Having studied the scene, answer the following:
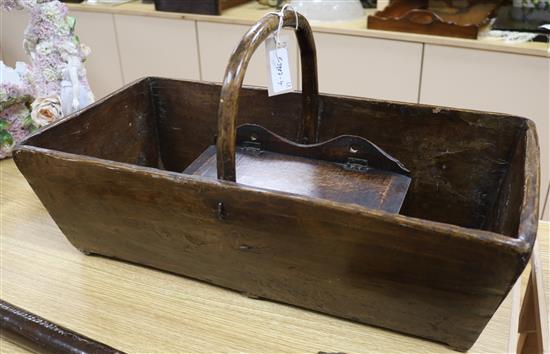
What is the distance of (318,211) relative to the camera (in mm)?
621

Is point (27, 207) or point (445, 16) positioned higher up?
point (445, 16)

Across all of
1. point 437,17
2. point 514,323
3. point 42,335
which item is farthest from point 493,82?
point 42,335

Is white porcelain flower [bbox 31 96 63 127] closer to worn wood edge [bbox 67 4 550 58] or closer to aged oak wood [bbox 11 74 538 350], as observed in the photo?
aged oak wood [bbox 11 74 538 350]

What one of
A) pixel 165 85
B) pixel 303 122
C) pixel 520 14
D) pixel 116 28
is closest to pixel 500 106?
pixel 520 14

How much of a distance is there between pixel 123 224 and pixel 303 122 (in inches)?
15.4

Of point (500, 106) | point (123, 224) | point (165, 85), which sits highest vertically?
point (165, 85)

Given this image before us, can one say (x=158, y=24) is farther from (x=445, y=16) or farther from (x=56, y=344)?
(x=56, y=344)

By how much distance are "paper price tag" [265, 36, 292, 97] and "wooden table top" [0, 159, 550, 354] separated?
346mm

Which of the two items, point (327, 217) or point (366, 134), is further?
point (366, 134)

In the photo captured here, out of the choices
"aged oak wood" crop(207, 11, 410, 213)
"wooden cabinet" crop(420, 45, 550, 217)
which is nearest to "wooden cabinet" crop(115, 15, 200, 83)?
"wooden cabinet" crop(420, 45, 550, 217)

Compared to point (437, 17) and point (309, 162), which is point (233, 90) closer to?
point (309, 162)

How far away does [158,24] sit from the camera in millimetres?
2230

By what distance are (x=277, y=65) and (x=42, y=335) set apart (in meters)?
0.54

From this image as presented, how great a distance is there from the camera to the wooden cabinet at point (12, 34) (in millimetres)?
2674
